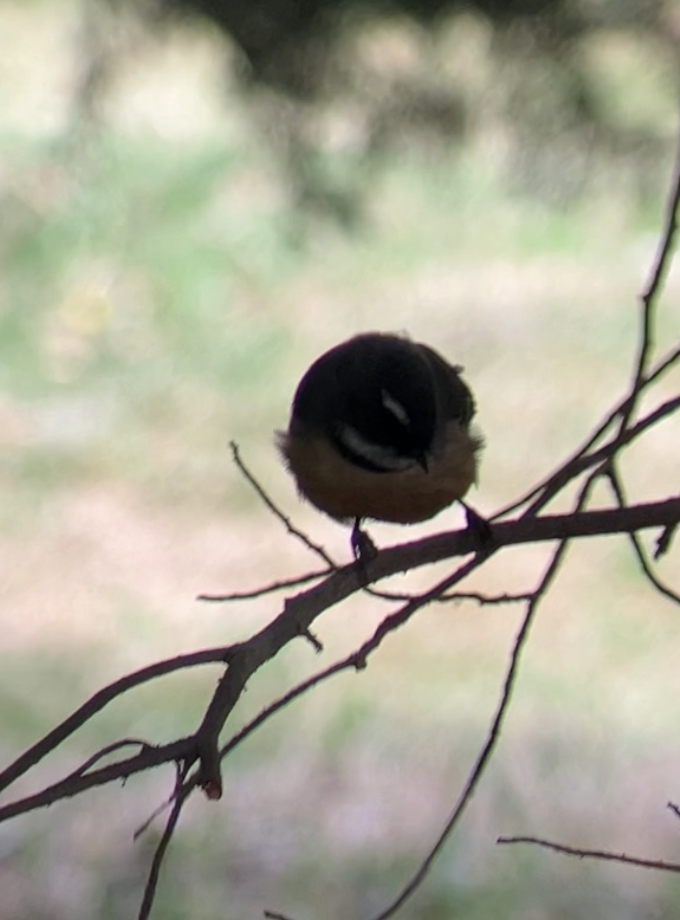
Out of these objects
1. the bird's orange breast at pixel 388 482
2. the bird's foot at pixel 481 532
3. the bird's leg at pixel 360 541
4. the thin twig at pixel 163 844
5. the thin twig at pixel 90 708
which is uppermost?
the bird's orange breast at pixel 388 482

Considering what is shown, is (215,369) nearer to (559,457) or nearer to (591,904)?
(559,457)

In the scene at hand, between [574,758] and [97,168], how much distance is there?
8.29 feet

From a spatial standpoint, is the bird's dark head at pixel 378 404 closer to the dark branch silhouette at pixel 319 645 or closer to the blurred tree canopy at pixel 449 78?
the dark branch silhouette at pixel 319 645

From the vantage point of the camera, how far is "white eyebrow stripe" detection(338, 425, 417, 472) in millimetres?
1865

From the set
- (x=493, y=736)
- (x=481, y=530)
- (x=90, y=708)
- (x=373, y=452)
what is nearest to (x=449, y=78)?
(x=373, y=452)

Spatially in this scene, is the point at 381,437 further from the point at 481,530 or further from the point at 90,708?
the point at 90,708

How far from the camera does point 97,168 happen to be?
15.1 ft

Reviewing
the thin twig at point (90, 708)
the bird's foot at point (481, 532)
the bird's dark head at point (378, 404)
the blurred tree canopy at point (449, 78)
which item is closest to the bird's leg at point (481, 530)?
the bird's foot at point (481, 532)

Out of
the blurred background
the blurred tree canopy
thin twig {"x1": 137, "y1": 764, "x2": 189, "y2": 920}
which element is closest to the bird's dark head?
thin twig {"x1": 137, "y1": 764, "x2": 189, "y2": 920}

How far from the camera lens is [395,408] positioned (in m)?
1.82

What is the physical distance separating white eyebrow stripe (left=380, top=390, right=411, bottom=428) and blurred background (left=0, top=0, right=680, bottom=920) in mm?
1217

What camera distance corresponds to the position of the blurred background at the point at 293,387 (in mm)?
2881

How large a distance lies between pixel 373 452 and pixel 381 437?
34 mm

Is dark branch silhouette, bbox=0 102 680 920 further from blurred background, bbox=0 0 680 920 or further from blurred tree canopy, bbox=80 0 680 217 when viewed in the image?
blurred tree canopy, bbox=80 0 680 217
